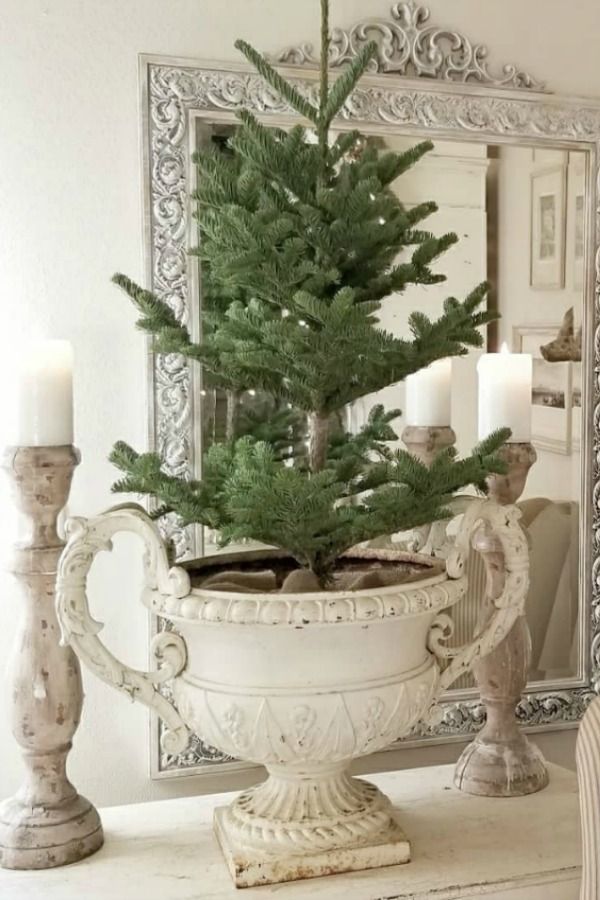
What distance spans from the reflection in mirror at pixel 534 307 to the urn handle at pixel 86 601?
478 mm

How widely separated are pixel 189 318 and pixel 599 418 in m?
0.67

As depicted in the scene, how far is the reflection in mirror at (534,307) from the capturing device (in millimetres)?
1396

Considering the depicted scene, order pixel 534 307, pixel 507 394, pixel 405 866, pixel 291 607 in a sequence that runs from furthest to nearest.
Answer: pixel 534 307 < pixel 507 394 < pixel 405 866 < pixel 291 607

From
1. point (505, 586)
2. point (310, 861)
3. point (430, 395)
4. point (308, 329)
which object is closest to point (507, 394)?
point (430, 395)

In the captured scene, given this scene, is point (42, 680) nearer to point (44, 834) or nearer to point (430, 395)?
point (44, 834)

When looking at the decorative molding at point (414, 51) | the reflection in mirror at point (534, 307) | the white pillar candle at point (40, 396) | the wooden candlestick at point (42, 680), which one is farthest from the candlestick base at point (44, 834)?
the decorative molding at point (414, 51)

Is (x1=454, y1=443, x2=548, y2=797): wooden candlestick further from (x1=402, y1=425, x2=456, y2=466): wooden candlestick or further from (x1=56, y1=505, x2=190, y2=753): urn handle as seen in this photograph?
(x1=56, y1=505, x2=190, y2=753): urn handle

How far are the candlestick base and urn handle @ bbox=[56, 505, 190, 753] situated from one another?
0.48ft

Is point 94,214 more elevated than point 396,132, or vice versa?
point 396,132

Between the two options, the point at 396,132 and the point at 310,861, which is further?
the point at 396,132

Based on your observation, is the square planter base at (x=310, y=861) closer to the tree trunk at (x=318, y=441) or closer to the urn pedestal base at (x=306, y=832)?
the urn pedestal base at (x=306, y=832)

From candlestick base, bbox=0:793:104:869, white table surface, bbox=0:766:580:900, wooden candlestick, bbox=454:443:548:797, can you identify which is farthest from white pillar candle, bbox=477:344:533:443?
candlestick base, bbox=0:793:104:869

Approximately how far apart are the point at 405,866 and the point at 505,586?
0.32 m

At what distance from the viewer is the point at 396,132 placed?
1.37 meters
